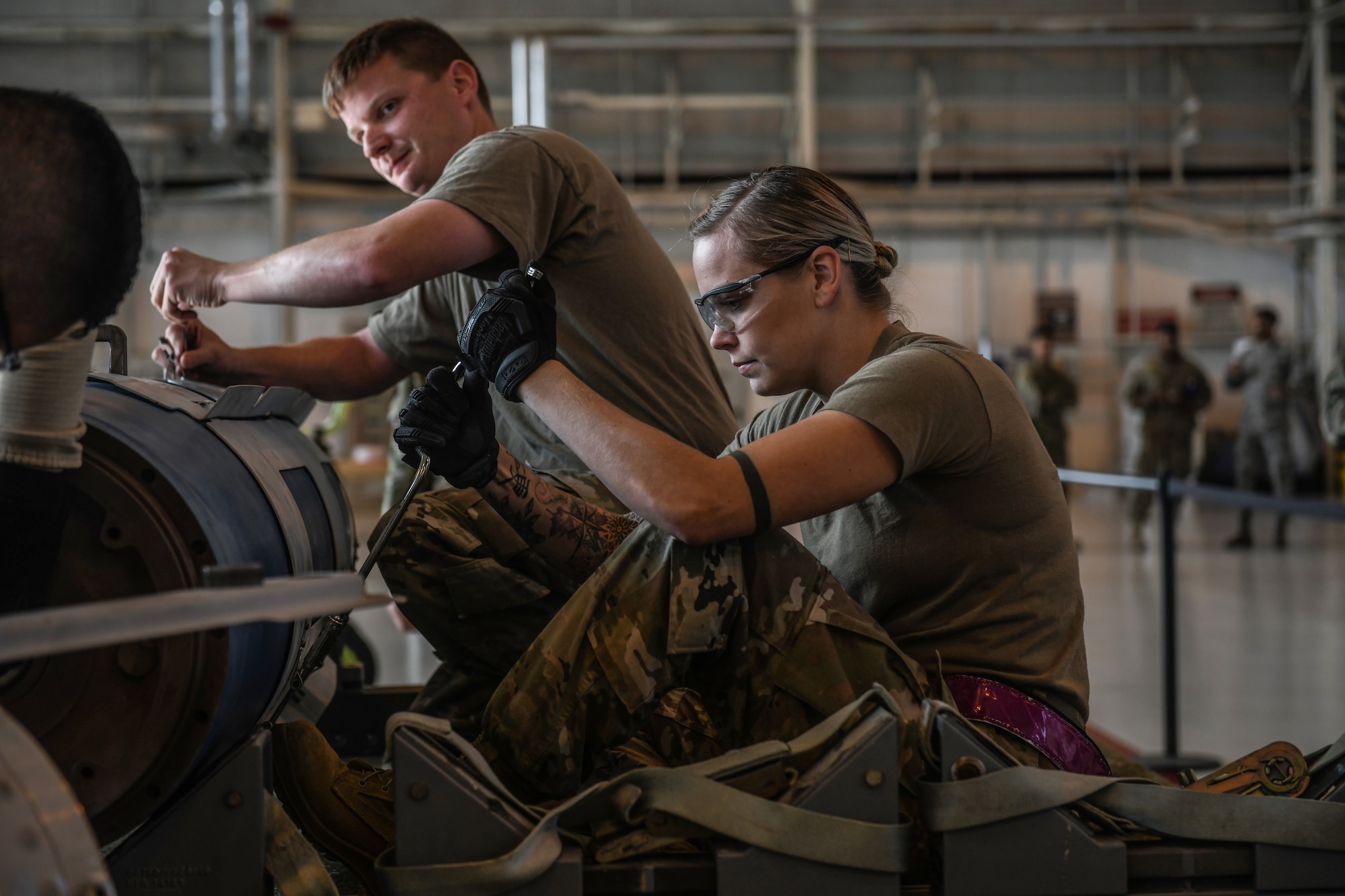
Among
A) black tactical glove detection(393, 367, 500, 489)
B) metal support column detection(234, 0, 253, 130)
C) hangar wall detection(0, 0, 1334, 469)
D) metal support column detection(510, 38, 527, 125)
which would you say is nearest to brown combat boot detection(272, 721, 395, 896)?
black tactical glove detection(393, 367, 500, 489)

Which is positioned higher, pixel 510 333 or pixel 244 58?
pixel 244 58

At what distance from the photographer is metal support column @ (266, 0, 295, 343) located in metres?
8.59

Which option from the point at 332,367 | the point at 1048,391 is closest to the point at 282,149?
the point at 1048,391

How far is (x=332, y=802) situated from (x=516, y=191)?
87 centimetres

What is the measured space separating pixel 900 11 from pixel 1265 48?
3183 mm

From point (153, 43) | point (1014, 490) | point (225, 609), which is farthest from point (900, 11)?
point (225, 609)

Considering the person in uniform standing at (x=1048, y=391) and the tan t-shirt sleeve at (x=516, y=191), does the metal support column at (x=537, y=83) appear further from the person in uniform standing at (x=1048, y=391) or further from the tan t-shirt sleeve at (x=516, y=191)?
the tan t-shirt sleeve at (x=516, y=191)

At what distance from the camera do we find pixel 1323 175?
921 centimetres

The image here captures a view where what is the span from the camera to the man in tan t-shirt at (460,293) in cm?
164

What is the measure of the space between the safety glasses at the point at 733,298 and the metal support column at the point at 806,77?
25.1 feet

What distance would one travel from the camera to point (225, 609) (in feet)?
3.02

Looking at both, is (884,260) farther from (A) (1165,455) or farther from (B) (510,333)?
(A) (1165,455)

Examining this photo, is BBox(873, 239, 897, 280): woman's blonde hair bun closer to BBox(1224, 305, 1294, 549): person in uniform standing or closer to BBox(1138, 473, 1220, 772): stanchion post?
BBox(1138, 473, 1220, 772): stanchion post

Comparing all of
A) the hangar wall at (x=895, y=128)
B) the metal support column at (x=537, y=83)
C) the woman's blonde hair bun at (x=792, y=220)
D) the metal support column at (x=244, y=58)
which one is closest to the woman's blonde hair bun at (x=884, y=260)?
the woman's blonde hair bun at (x=792, y=220)
